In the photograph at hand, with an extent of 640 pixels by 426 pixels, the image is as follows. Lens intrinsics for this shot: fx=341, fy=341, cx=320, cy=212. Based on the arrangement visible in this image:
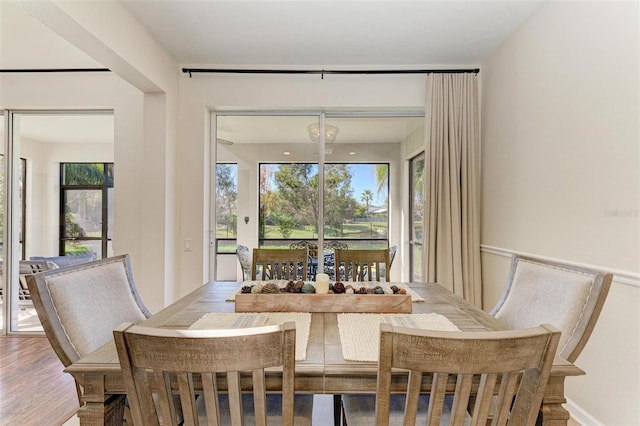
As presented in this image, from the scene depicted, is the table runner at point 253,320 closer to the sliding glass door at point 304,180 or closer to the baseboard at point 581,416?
the baseboard at point 581,416

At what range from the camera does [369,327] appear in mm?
1390

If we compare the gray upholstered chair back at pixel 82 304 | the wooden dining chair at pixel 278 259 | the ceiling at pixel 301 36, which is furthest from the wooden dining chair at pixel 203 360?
the ceiling at pixel 301 36

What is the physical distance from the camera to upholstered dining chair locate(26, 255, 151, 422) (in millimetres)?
1219

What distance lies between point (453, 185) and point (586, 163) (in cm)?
120

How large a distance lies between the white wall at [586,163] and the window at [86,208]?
12.3 ft

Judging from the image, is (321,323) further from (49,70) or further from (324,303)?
(49,70)

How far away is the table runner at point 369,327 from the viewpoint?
3.74ft

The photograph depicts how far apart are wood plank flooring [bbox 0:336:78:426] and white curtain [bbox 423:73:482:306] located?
2941 mm

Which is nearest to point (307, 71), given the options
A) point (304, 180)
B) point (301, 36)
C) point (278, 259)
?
point (301, 36)

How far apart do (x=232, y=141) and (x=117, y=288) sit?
220cm

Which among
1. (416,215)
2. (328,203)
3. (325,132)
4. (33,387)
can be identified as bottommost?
(33,387)

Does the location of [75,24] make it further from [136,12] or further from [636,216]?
[636,216]

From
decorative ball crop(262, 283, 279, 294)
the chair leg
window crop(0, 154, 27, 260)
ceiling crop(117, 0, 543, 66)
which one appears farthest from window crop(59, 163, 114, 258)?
the chair leg

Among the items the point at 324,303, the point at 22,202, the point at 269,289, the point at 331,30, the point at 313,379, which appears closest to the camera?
the point at 313,379
